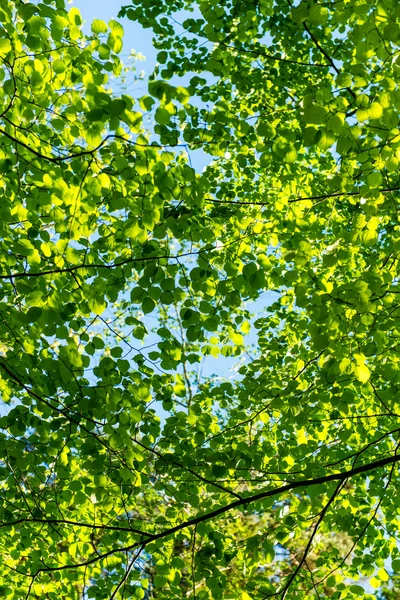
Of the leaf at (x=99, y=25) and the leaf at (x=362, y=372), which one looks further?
the leaf at (x=99, y=25)

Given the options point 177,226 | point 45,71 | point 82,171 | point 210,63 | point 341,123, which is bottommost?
point 341,123

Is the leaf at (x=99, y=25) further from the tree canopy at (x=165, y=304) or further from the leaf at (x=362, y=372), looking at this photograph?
the leaf at (x=362, y=372)

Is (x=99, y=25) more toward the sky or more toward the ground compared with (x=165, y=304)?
more toward the sky

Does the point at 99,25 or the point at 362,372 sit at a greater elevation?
the point at 99,25

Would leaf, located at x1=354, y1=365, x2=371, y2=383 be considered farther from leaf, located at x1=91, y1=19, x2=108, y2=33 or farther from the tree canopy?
leaf, located at x1=91, y1=19, x2=108, y2=33

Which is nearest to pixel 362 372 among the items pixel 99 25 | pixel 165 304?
pixel 165 304

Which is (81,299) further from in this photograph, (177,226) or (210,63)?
(210,63)

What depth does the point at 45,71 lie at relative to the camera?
4711 mm

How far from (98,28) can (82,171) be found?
45.5 inches

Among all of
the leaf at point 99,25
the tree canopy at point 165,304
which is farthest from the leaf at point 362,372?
the leaf at point 99,25

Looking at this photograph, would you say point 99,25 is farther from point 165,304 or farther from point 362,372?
point 362,372

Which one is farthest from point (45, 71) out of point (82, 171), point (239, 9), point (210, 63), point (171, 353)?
point (239, 9)

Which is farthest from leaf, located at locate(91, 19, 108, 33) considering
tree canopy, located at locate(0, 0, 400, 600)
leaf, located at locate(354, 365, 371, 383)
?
leaf, located at locate(354, 365, 371, 383)

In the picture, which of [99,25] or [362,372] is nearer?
[362,372]
